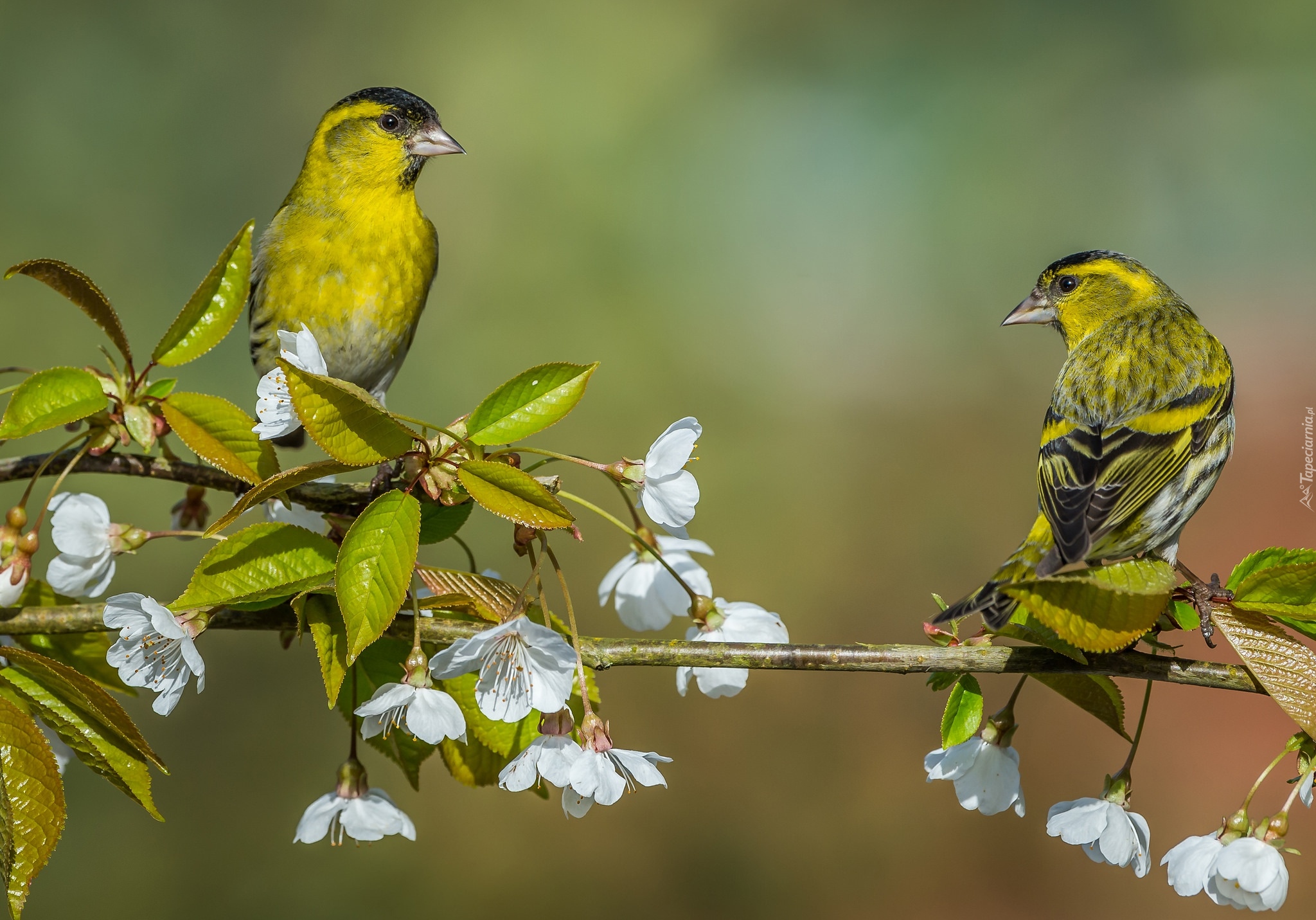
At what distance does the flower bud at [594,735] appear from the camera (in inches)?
47.8

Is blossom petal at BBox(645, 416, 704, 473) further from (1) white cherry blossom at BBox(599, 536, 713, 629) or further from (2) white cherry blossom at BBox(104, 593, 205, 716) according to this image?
(2) white cherry blossom at BBox(104, 593, 205, 716)

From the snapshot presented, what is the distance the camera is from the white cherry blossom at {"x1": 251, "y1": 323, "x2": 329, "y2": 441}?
1201 mm

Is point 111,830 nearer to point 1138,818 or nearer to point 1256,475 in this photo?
point 1138,818

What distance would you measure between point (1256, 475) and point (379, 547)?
5.83 m

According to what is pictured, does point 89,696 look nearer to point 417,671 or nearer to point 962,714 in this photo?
point 417,671

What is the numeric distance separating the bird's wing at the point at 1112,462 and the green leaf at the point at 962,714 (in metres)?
0.44

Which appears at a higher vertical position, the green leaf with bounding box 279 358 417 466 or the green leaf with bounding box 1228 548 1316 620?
the green leaf with bounding box 279 358 417 466

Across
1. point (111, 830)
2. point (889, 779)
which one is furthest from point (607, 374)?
point (111, 830)

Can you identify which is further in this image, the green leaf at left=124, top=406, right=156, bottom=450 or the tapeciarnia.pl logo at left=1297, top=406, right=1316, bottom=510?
the tapeciarnia.pl logo at left=1297, top=406, right=1316, bottom=510

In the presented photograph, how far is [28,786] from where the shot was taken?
1171mm

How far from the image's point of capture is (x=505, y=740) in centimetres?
137

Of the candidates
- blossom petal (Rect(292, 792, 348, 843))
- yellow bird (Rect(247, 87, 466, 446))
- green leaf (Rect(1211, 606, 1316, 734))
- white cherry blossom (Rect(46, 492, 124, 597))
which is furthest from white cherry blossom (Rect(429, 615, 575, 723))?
yellow bird (Rect(247, 87, 466, 446))

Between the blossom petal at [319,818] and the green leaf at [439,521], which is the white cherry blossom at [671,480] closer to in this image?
the green leaf at [439,521]

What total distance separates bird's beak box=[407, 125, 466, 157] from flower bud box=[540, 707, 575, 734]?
1.81m
